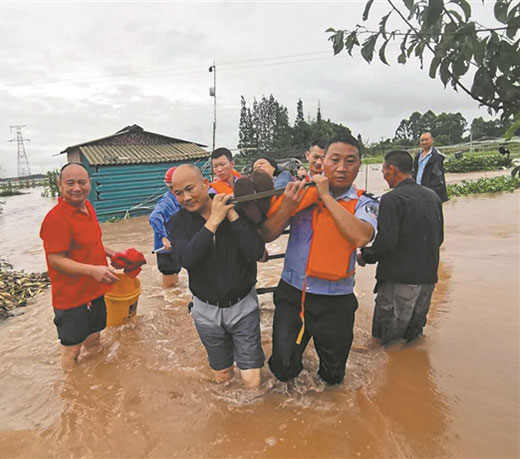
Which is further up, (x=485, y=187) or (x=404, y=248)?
(x=404, y=248)

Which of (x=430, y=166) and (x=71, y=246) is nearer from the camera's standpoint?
(x=71, y=246)

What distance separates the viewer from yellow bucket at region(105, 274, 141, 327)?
170 inches

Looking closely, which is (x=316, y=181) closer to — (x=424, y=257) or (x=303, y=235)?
(x=303, y=235)

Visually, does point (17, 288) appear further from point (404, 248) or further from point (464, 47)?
point (464, 47)

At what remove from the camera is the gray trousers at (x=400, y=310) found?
3.43 m

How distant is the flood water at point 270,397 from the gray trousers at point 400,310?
0.17 metres

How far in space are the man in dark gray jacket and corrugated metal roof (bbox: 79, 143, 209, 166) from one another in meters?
12.9

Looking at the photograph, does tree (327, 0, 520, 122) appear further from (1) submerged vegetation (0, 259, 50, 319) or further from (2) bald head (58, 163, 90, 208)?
(1) submerged vegetation (0, 259, 50, 319)

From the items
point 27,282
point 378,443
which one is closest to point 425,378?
point 378,443

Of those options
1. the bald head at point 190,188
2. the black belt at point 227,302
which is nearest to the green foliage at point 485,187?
the black belt at point 227,302

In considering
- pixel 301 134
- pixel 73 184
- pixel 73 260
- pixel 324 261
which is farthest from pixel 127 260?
pixel 301 134

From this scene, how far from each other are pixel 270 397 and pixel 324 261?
1305 millimetres

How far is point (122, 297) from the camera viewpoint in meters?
4.32

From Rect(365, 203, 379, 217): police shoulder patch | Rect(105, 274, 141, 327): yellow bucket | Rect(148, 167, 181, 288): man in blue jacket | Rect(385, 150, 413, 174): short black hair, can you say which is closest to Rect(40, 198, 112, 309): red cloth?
Rect(105, 274, 141, 327): yellow bucket
